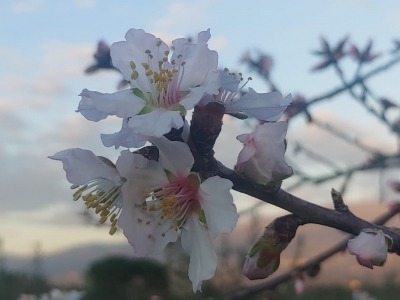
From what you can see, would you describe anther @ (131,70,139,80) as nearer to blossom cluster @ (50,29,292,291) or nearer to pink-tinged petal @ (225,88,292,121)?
blossom cluster @ (50,29,292,291)

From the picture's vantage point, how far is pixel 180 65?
0.70 metres

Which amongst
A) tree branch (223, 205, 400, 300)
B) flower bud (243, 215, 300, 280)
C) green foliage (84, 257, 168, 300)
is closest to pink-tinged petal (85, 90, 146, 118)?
flower bud (243, 215, 300, 280)

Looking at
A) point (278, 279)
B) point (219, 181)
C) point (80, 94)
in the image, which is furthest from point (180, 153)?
point (278, 279)

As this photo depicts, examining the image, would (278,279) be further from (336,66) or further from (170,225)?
(336,66)

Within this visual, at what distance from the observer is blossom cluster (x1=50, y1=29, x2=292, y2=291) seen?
2.01ft

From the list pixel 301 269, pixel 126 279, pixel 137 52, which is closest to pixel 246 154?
pixel 137 52

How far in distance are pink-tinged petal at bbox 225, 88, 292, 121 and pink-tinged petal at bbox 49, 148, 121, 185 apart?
0.18 meters

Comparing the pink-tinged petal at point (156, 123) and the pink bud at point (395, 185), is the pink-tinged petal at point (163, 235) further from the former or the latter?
the pink bud at point (395, 185)

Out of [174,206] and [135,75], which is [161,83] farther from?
[174,206]

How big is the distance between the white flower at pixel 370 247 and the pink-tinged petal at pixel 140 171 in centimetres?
27

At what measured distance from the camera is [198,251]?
66cm

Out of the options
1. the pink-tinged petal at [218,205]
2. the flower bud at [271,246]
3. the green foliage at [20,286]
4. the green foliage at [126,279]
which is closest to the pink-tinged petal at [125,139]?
the pink-tinged petal at [218,205]

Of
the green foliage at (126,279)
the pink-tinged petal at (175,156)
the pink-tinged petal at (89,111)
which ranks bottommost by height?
the pink-tinged petal at (175,156)

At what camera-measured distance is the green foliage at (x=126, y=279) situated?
527cm
